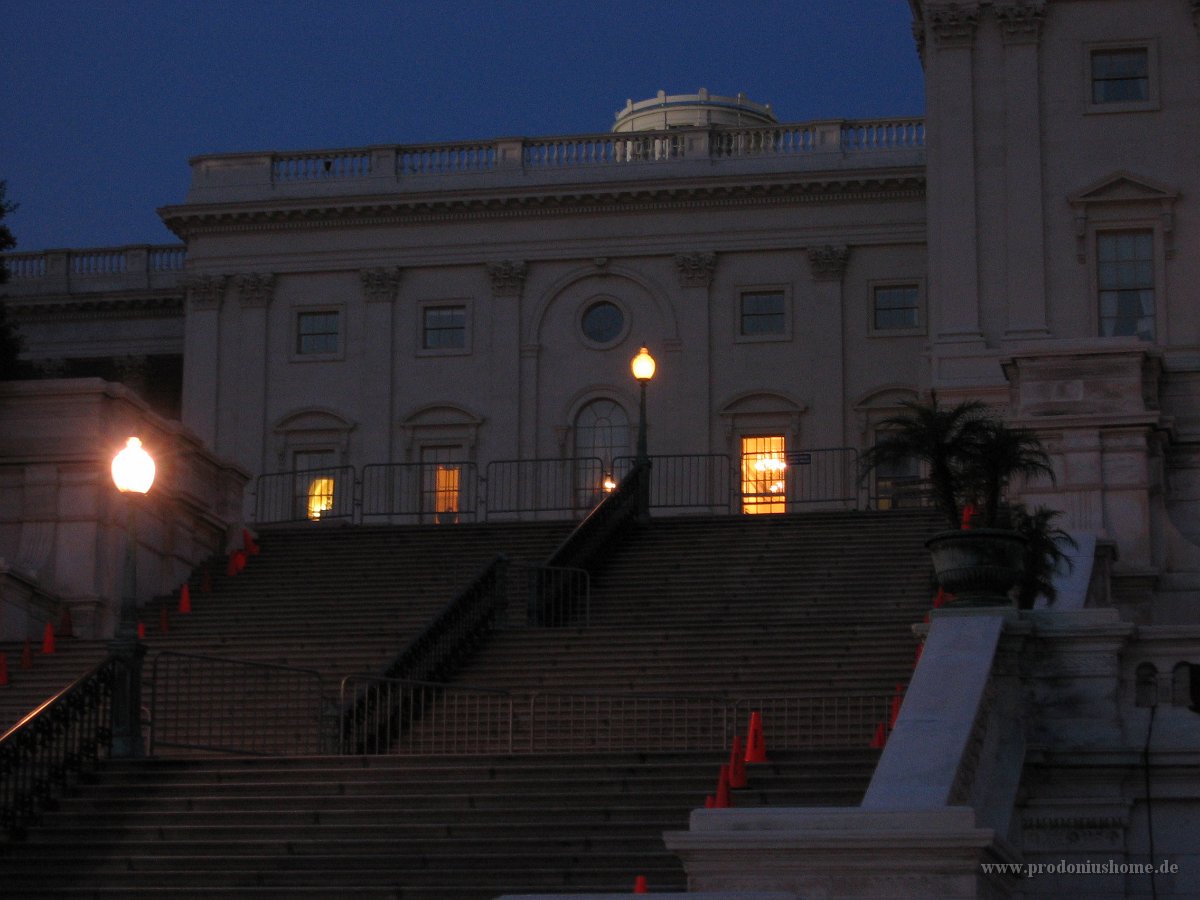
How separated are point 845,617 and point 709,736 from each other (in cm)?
547

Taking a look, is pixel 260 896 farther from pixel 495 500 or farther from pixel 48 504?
pixel 495 500

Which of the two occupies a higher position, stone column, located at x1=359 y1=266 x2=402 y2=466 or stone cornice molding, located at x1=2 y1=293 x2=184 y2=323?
stone cornice molding, located at x1=2 y1=293 x2=184 y2=323

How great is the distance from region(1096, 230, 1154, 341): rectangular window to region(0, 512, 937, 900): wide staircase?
34.2 ft

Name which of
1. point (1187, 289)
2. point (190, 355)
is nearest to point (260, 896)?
point (1187, 289)

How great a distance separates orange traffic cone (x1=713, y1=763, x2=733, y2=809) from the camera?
1734cm

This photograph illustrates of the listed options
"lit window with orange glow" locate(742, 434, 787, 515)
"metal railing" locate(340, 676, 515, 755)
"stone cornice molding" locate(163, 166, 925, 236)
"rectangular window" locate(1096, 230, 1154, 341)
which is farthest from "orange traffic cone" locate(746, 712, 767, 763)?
"stone cornice molding" locate(163, 166, 925, 236)

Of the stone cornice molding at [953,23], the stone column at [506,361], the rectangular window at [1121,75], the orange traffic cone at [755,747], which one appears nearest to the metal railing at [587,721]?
the orange traffic cone at [755,747]

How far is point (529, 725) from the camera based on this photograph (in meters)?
22.3

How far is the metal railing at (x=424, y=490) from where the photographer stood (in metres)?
54.2

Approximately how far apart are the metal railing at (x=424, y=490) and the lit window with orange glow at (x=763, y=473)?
6367mm

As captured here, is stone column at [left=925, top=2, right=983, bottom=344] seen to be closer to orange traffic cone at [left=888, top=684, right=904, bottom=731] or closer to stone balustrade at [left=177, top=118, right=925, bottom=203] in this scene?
Answer: stone balustrade at [left=177, top=118, right=925, bottom=203]

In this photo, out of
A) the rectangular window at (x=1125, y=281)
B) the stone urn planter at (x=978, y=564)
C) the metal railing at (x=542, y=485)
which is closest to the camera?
the stone urn planter at (x=978, y=564)

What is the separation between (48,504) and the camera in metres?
31.9

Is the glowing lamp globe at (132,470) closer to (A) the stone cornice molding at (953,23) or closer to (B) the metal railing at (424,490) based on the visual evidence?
(A) the stone cornice molding at (953,23)
